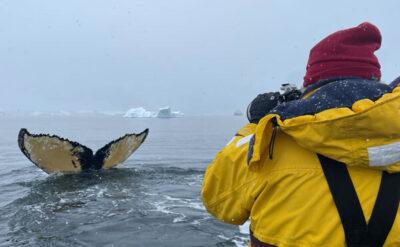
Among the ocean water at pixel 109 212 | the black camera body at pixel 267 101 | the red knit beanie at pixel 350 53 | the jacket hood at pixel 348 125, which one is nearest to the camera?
the jacket hood at pixel 348 125

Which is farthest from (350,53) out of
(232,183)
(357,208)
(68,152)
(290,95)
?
(68,152)

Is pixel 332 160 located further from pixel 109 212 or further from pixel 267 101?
pixel 109 212

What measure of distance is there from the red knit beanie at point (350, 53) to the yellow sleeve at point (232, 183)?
608 mm

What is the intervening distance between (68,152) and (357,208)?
1452 centimetres

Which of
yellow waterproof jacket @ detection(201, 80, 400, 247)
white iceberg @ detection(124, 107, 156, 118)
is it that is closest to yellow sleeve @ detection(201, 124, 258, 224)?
yellow waterproof jacket @ detection(201, 80, 400, 247)

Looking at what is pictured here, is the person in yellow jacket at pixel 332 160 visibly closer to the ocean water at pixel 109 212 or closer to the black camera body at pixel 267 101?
the black camera body at pixel 267 101

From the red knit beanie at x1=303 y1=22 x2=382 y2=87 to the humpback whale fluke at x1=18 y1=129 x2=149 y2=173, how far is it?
45.1 ft

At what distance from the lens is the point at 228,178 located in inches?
94.0

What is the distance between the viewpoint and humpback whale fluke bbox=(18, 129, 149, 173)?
575 inches


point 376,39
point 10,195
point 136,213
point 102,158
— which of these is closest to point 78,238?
point 136,213

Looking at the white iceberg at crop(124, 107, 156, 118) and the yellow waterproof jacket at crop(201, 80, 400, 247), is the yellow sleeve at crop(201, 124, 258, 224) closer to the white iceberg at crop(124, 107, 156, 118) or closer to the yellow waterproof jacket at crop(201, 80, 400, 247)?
the yellow waterproof jacket at crop(201, 80, 400, 247)

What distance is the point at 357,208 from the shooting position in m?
2.04

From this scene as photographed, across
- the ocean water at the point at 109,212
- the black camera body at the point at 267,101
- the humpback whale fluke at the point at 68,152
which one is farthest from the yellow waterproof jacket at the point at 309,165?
the humpback whale fluke at the point at 68,152

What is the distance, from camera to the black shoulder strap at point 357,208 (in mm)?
2037
